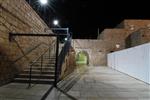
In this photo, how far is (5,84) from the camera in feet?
25.9

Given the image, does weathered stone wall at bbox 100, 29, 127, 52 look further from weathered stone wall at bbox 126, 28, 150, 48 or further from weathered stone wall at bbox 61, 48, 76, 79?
weathered stone wall at bbox 61, 48, 76, 79

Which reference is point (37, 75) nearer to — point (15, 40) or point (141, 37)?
point (15, 40)

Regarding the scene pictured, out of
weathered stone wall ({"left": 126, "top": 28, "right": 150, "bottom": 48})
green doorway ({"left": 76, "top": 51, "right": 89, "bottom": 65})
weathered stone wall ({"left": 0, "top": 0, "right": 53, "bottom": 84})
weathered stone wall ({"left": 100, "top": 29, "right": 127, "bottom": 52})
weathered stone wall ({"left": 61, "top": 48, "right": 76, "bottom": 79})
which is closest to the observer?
weathered stone wall ({"left": 0, "top": 0, "right": 53, "bottom": 84})

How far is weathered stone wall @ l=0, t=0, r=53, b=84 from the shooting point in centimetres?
759

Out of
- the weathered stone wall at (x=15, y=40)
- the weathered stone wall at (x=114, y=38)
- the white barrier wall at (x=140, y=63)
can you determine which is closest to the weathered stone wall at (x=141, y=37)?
the weathered stone wall at (x=114, y=38)

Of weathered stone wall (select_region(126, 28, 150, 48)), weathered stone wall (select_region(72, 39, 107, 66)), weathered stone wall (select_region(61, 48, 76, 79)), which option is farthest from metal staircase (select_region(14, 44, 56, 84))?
weathered stone wall (select_region(72, 39, 107, 66))

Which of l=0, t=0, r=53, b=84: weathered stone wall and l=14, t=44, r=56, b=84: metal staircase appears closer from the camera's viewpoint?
l=0, t=0, r=53, b=84: weathered stone wall

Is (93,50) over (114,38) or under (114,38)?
under

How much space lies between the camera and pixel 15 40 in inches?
347

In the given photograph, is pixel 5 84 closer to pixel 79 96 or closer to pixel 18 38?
pixel 18 38

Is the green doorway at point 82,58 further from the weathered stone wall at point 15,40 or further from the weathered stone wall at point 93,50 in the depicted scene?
the weathered stone wall at point 15,40

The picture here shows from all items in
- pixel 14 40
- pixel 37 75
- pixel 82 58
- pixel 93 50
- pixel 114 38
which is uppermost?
pixel 114 38

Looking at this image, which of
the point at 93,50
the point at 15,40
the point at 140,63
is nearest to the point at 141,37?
the point at 93,50

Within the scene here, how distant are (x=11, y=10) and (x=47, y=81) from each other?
3166 mm
